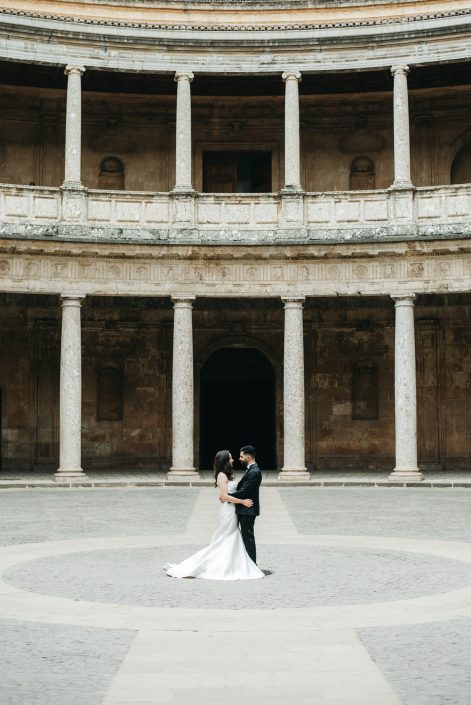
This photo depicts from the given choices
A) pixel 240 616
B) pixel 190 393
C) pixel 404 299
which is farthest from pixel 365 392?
pixel 240 616

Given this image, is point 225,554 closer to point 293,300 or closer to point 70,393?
point 70,393

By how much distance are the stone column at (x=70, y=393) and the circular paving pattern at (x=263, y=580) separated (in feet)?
37.8

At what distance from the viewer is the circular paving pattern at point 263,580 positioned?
32.7ft

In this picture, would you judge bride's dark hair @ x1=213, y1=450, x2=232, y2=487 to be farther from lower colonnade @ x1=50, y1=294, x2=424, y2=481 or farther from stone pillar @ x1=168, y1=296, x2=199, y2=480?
stone pillar @ x1=168, y1=296, x2=199, y2=480

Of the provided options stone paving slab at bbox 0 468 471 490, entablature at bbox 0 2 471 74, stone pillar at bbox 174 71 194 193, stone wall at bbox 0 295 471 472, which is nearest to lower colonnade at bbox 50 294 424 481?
stone paving slab at bbox 0 468 471 490

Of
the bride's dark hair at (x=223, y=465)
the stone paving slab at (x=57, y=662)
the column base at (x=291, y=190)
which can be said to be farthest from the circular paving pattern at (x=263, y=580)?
the column base at (x=291, y=190)

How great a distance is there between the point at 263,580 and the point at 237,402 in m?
19.2

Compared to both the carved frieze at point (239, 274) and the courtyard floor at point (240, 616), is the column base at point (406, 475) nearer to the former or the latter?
the carved frieze at point (239, 274)

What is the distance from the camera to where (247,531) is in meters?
11.4

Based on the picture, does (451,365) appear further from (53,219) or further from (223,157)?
(53,219)

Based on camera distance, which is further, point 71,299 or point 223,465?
point 71,299

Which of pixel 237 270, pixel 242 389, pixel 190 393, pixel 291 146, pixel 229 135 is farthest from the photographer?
pixel 242 389

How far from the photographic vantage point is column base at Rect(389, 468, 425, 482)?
80.8 ft

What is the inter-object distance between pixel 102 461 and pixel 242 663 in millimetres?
22482
